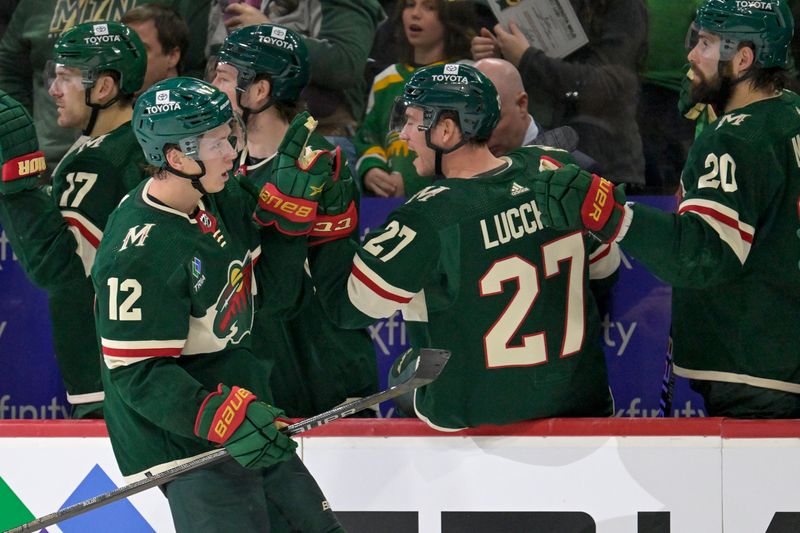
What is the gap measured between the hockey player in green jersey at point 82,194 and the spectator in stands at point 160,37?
59 centimetres

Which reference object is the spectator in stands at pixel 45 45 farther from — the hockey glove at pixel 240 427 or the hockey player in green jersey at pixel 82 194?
the hockey glove at pixel 240 427

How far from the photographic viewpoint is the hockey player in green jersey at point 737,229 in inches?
156

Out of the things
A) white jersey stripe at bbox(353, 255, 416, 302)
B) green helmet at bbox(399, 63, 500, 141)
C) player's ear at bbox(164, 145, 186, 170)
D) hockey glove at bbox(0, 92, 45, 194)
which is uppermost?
player's ear at bbox(164, 145, 186, 170)

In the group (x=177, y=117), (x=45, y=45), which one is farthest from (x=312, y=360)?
(x=45, y=45)

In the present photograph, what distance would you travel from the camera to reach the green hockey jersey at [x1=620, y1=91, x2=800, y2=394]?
394 cm

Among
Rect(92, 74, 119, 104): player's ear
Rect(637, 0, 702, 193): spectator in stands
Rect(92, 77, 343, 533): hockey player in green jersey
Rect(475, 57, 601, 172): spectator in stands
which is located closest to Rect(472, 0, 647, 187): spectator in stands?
Rect(637, 0, 702, 193): spectator in stands

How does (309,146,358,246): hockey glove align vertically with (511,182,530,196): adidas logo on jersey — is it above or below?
below

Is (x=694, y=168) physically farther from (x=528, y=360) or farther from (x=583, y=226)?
(x=528, y=360)

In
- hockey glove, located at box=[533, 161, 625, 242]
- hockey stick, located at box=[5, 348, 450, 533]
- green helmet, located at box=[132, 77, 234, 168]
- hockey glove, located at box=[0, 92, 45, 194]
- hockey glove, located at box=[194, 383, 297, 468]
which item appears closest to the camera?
hockey glove, located at box=[194, 383, 297, 468]

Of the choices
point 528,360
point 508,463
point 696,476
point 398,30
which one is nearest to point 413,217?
point 528,360

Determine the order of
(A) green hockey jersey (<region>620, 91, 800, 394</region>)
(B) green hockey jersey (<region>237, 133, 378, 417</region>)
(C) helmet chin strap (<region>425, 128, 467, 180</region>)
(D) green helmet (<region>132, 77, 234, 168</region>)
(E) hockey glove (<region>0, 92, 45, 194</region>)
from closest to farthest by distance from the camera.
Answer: (D) green helmet (<region>132, 77, 234, 168</region>) → (A) green hockey jersey (<region>620, 91, 800, 394</region>) → (C) helmet chin strap (<region>425, 128, 467, 180</region>) → (E) hockey glove (<region>0, 92, 45, 194</region>) → (B) green hockey jersey (<region>237, 133, 378, 417</region>)

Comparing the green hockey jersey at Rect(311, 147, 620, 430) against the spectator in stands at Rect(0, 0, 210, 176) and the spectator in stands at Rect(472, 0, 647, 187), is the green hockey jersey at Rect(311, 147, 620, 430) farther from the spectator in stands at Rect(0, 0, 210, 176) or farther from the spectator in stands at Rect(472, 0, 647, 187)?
the spectator in stands at Rect(0, 0, 210, 176)

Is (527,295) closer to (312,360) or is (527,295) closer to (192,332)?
(312,360)

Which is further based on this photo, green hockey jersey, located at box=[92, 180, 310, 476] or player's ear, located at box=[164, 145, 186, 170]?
player's ear, located at box=[164, 145, 186, 170]
